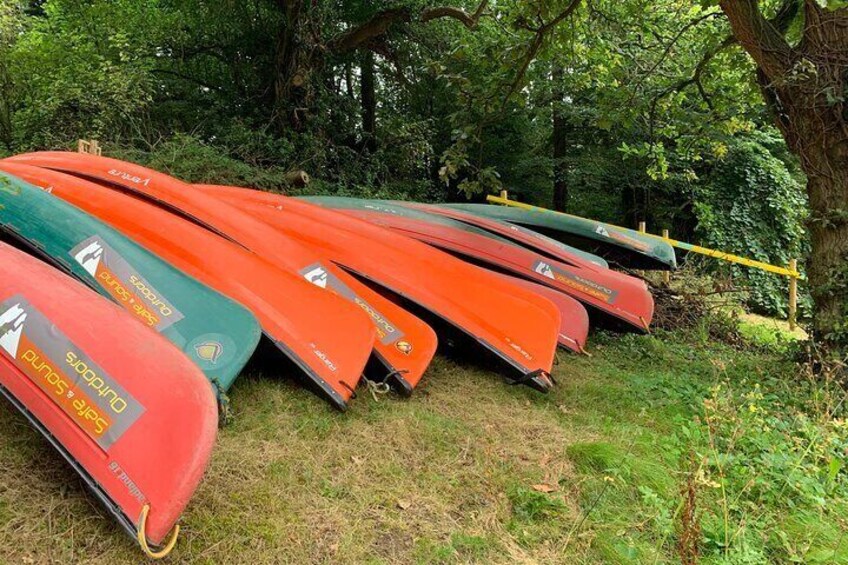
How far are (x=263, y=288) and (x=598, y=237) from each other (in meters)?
3.94

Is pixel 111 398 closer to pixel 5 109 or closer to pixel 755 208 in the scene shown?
pixel 5 109

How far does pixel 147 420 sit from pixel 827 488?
252cm

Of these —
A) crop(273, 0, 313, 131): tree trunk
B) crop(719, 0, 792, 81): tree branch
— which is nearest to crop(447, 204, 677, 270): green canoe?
crop(719, 0, 792, 81): tree branch

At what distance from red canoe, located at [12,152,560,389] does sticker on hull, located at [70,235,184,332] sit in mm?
852

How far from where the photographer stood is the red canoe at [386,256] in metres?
3.77

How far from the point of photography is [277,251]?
3535 millimetres

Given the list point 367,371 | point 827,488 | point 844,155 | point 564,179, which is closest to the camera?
point 827,488

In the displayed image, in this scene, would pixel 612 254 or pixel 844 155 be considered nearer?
pixel 844 155

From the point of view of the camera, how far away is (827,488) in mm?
2145

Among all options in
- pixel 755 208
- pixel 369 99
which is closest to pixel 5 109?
pixel 369 99

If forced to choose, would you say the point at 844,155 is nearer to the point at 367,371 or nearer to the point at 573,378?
the point at 573,378

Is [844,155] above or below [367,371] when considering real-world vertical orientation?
above

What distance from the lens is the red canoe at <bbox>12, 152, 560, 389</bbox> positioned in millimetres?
3291

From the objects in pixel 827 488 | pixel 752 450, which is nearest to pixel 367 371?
pixel 752 450
